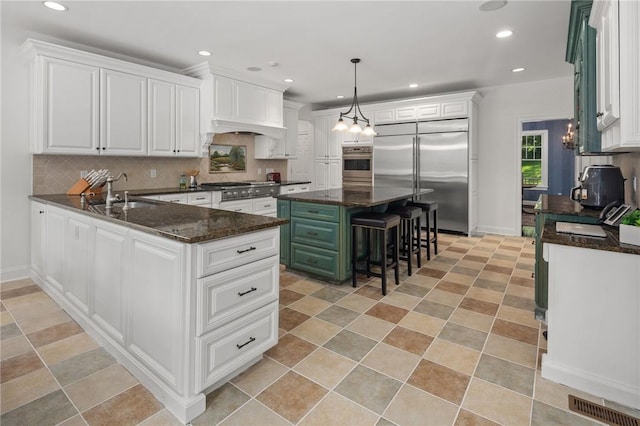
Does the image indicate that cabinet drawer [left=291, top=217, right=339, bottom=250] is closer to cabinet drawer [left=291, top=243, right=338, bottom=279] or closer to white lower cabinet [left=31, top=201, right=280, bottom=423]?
cabinet drawer [left=291, top=243, right=338, bottom=279]

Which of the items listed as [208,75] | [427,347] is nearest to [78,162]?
[208,75]

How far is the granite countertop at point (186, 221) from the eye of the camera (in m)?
1.67

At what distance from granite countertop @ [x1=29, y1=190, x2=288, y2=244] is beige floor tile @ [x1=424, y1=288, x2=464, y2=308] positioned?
1.82m

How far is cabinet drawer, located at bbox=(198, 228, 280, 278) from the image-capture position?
5.47 ft

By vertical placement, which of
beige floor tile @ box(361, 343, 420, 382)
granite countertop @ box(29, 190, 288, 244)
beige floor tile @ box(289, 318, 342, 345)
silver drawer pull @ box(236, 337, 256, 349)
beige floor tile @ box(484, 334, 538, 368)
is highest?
granite countertop @ box(29, 190, 288, 244)

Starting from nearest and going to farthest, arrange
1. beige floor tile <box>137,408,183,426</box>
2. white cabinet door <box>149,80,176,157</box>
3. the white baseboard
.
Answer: beige floor tile <box>137,408,183,426</box>
the white baseboard
white cabinet door <box>149,80,176,157</box>

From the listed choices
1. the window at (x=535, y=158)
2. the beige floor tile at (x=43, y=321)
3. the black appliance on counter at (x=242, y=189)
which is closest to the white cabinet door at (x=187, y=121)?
the black appliance on counter at (x=242, y=189)

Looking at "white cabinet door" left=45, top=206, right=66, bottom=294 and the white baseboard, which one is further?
the white baseboard

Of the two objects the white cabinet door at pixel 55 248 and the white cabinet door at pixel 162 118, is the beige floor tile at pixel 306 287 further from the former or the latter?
the white cabinet door at pixel 162 118

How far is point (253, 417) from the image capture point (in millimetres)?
1670

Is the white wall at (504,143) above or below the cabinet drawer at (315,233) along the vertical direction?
above

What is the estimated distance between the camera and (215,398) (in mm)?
1810

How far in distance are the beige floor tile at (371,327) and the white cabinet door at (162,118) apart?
10.8 feet

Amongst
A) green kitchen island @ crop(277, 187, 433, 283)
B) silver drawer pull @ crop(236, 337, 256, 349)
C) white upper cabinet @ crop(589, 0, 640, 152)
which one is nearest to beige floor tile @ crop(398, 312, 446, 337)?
green kitchen island @ crop(277, 187, 433, 283)
